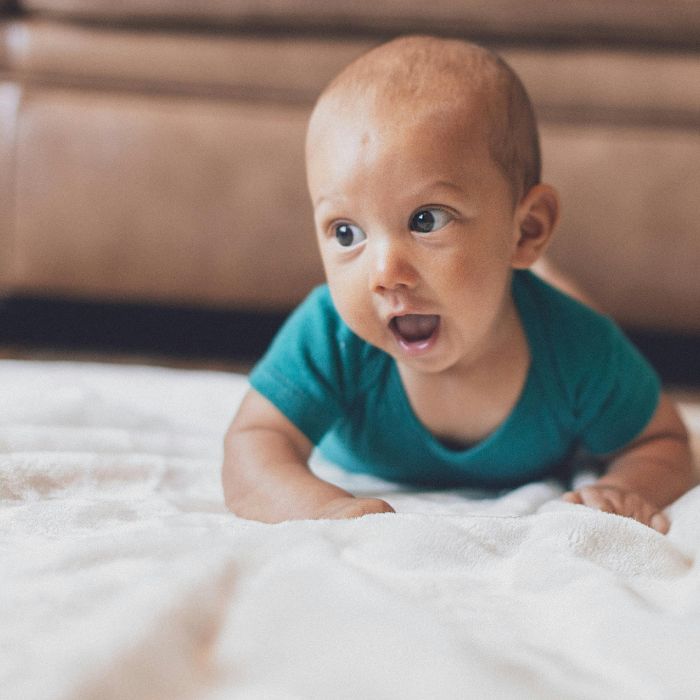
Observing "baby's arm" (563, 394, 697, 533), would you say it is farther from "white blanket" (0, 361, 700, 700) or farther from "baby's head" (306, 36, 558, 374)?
"baby's head" (306, 36, 558, 374)

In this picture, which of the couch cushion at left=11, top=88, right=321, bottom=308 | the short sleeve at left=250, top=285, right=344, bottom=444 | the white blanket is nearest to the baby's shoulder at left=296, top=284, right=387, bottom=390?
the short sleeve at left=250, top=285, right=344, bottom=444

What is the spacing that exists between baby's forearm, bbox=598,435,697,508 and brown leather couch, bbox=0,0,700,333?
0.45m

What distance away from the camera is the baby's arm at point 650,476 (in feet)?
2.15

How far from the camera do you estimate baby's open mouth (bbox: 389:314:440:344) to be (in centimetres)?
66

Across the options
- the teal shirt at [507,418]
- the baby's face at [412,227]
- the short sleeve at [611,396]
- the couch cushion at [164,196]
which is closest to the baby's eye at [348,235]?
the baby's face at [412,227]

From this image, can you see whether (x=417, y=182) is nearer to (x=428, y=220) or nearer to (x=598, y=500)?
(x=428, y=220)

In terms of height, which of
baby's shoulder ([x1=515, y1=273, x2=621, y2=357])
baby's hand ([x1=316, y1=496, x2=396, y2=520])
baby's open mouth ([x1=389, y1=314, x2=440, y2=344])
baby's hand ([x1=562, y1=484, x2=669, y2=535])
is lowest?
baby's hand ([x1=562, y1=484, x2=669, y2=535])

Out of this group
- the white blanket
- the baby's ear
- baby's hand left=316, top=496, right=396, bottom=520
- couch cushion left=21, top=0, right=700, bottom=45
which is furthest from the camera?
couch cushion left=21, top=0, right=700, bottom=45

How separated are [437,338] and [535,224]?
0.12 m

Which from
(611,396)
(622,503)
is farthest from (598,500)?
(611,396)

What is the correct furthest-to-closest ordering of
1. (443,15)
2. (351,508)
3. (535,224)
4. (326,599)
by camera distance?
(443,15) < (535,224) < (351,508) < (326,599)

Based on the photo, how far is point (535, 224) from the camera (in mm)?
709

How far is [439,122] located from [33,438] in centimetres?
37

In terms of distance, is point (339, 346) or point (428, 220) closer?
point (428, 220)
